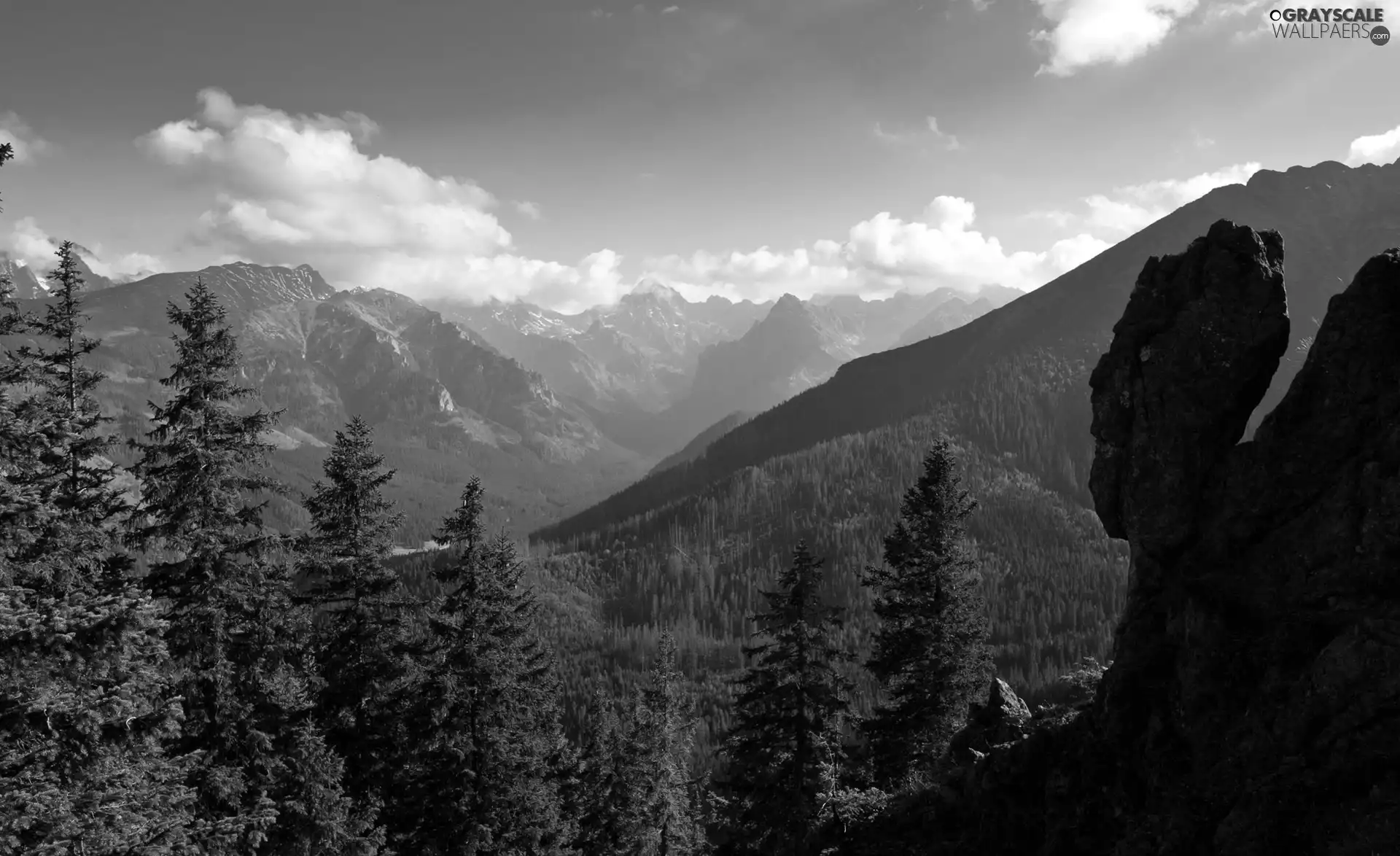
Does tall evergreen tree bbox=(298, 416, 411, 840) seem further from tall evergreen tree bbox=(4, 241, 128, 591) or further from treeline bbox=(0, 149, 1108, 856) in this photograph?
tall evergreen tree bbox=(4, 241, 128, 591)

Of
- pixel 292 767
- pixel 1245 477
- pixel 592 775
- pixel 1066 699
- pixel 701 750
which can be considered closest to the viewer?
pixel 1245 477

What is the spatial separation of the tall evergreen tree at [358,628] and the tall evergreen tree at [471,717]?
1.24m

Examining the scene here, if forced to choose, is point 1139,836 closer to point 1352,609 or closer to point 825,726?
point 1352,609

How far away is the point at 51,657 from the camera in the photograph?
11.7 metres

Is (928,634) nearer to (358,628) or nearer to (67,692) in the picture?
(358,628)

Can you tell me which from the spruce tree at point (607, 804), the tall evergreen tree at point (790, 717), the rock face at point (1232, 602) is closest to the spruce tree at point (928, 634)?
the tall evergreen tree at point (790, 717)

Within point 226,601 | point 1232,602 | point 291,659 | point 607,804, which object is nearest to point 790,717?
point 1232,602

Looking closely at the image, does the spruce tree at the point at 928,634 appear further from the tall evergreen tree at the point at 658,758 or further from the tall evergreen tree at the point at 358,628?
the tall evergreen tree at the point at 358,628

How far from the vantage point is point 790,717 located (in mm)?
26281

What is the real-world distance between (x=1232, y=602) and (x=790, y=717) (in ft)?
51.9

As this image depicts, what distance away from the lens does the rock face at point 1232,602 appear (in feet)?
38.3

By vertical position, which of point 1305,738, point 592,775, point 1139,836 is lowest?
point 592,775

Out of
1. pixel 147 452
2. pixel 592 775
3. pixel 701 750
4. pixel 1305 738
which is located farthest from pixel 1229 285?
pixel 701 750

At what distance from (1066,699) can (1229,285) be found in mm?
14869
